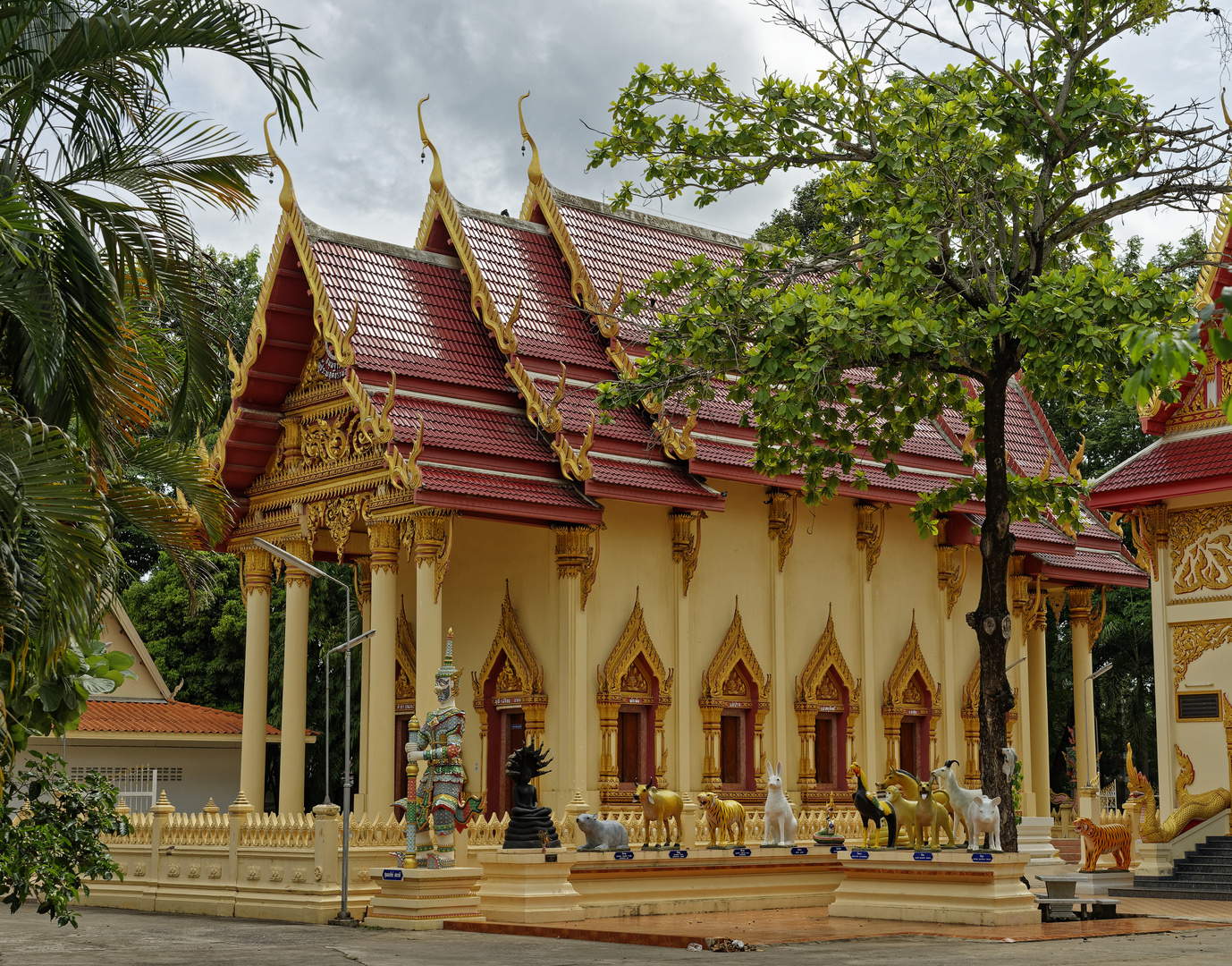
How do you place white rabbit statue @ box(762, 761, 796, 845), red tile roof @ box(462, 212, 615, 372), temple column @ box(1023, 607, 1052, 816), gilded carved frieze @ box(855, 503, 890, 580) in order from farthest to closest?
temple column @ box(1023, 607, 1052, 816) < gilded carved frieze @ box(855, 503, 890, 580) < red tile roof @ box(462, 212, 615, 372) < white rabbit statue @ box(762, 761, 796, 845)

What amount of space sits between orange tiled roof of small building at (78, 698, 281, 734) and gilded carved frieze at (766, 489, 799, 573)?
29.8 ft

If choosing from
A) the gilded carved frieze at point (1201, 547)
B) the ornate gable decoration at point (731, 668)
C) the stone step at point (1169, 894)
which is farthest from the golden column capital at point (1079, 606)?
the ornate gable decoration at point (731, 668)

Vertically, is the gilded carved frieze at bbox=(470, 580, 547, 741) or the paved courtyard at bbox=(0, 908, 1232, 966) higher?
the gilded carved frieze at bbox=(470, 580, 547, 741)

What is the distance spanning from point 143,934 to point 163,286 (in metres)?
7.05

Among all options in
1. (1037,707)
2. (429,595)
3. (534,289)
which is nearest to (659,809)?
(429,595)

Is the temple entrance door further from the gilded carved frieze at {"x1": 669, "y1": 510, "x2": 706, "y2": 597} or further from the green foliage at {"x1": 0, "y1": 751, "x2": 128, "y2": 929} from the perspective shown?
the green foliage at {"x1": 0, "y1": 751, "x2": 128, "y2": 929}

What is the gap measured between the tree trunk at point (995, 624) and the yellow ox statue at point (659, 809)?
3.59 metres

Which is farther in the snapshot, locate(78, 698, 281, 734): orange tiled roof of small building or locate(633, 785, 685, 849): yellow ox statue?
locate(78, 698, 281, 734): orange tiled roof of small building

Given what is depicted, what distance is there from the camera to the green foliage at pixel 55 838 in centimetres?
882

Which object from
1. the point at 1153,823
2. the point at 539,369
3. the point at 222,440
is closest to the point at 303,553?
the point at 222,440

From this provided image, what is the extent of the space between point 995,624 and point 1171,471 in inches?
268

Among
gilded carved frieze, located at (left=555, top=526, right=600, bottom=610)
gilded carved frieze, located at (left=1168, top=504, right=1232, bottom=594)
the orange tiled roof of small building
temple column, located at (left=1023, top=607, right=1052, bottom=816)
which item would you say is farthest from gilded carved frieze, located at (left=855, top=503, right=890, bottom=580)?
the orange tiled roof of small building

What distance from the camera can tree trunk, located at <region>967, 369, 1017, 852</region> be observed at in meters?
14.4

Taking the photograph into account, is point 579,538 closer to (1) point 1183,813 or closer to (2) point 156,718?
(1) point 1183,813
